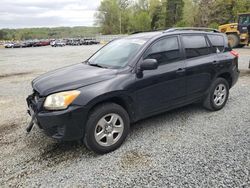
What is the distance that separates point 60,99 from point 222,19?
45078mm

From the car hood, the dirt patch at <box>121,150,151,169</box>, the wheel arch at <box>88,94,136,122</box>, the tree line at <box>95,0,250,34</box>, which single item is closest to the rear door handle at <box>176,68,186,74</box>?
the wheel arch at <box>88,94,136,122</box>

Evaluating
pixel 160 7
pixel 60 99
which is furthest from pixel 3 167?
pixel 160 7

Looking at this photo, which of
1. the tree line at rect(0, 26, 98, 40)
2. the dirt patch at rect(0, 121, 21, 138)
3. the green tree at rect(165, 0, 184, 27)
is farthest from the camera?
the tree line at rect(0, 26, 98, 40)

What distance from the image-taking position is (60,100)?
287 centimetres

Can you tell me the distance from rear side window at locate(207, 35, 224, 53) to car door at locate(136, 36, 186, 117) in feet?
3.30

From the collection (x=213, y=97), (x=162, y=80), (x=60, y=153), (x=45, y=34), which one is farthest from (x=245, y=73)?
(x=45, y=34)

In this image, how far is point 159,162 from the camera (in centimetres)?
292

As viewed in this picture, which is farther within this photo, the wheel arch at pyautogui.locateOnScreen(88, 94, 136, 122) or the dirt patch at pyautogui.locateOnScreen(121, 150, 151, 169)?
the wheel arch at pyautogui.locateOnScreen(88, 94, 136, 122)

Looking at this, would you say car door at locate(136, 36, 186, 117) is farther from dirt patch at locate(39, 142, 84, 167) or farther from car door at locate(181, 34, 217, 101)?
dirt patch at locate(39, 142, 84, 167)

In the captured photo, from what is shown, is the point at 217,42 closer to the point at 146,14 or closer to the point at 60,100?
the point at 60,100

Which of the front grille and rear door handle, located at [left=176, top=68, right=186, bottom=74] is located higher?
rear door handle, located at [left=176, top=68, right=186, bottom=74]

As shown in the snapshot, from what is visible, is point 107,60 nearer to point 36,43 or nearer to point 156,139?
point 156,139

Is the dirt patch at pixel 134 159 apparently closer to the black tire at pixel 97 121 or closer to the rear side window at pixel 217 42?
the black tire at pixel 97 121

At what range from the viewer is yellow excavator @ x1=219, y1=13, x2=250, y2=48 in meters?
17.0
